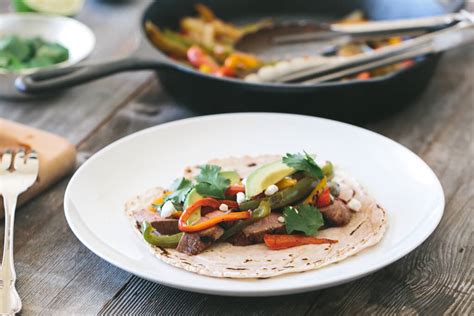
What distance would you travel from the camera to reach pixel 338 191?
233 cm

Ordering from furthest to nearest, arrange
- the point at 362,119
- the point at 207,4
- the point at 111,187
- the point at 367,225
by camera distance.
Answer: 1. the point at 207,4
2. the point at 362,119
3. the point at 111,187
4. the point at 367,225

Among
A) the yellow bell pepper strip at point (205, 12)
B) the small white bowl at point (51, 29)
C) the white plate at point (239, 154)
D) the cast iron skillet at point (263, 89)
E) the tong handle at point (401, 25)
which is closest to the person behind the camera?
the white plate at point (239, 154)

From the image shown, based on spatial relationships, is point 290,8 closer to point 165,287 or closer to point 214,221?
point 214,221

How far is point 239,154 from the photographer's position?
2.67m

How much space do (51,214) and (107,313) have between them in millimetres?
642

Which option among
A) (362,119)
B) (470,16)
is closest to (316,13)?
(470,16)

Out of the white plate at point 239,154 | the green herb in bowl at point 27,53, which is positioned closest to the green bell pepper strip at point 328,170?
the white plate at point 239,154

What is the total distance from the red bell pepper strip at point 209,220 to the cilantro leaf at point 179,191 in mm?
77

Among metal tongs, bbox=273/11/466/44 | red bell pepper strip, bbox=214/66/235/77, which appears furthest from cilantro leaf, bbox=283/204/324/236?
metal tongs, bbox=273/11/466/44

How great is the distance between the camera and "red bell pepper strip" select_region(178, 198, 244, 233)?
210cm

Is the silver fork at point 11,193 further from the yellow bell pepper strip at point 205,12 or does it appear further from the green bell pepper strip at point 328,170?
the yellow bell pepper strip at point 205,12

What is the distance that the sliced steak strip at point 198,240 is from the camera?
2.08 metres

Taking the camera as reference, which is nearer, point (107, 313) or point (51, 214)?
point (107, 313)

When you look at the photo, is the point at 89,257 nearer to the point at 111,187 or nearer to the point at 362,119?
the point at 111,187
